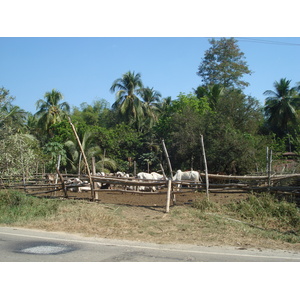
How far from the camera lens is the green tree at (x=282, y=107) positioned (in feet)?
107

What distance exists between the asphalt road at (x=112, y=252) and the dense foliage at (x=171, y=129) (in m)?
6.93

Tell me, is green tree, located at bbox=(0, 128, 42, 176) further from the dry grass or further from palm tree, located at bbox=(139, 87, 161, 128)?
palm tree, located at bbox=(139, 87, 161, 128)

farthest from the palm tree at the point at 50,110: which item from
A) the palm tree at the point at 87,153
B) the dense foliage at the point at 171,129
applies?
the palm tree at the point at 87,153

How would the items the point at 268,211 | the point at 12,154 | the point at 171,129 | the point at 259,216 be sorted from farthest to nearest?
the point at 171,129 < the point at 12,154 < the point at 268,211 < the point at 259,216

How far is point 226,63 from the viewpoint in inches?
1283

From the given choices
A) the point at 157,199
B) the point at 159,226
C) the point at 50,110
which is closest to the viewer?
the point at 159,226

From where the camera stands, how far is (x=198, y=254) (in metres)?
6.60

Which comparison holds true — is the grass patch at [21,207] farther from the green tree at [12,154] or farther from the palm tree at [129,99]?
the palm tree at [129,99]

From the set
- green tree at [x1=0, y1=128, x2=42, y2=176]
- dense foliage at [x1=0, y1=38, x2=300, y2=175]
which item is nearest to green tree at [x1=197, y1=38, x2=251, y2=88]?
dense foliage at [x1=0, y1=38, x2=300, y2=175]

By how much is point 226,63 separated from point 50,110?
17143 mm

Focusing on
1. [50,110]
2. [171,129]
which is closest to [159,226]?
[171,129]

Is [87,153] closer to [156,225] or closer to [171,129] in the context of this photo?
[171,129]

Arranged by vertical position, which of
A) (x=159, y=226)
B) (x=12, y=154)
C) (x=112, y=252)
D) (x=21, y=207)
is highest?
(x=12, y=154)

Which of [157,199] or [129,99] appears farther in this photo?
[129,99]
